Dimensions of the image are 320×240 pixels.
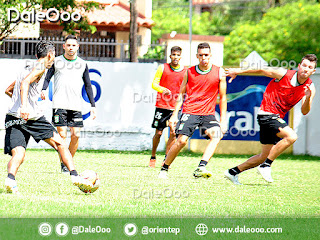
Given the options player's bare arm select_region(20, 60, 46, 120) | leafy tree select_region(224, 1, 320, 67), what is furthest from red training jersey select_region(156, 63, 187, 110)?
leafy tree select_region(224, 1, 320, 67)

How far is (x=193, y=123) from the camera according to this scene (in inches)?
395

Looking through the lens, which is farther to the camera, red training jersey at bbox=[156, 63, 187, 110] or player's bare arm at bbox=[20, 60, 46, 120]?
red training jersey at bbox=[156, 63, 187, 110]

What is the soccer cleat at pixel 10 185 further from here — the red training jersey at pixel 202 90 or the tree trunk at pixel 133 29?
the tree trunk at pixel 133 29

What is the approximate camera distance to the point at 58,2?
765 inches

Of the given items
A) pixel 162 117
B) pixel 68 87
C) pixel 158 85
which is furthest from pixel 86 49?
pixel 68 87

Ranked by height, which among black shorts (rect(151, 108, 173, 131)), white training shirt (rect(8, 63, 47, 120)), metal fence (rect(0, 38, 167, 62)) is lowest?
black shorts (rect(151, 108, 173, 131))

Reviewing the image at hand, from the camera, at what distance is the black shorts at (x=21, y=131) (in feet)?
26.4

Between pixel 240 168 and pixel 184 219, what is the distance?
3.34 m

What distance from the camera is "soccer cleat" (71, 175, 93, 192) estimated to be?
789 cm

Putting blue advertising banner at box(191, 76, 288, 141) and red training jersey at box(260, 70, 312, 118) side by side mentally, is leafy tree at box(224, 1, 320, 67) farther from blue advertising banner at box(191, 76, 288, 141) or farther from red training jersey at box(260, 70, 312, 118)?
red training jersey at box(260, 70, 312, 118)

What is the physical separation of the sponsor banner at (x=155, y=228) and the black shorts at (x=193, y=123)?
3358 millimetres

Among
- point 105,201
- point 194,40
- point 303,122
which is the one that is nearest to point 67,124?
point 105,201

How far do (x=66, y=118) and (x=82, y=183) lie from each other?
3018 mm

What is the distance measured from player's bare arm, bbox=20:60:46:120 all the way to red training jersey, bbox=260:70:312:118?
11.7 feet
